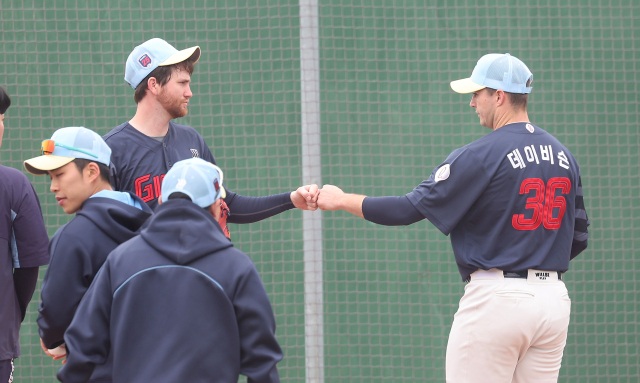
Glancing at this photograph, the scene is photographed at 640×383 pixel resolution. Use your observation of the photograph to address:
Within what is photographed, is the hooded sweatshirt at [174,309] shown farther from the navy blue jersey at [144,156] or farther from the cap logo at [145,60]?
the cap logo at [145,60]

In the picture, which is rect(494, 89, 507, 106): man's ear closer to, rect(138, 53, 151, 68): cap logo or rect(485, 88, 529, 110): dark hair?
rect(485, 88, 529, 110): dark hair

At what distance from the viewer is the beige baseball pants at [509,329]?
2.97 m

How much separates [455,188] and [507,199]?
0.24 meters

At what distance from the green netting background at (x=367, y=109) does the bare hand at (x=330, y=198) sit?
2.10 meters

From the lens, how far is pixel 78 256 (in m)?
2.26

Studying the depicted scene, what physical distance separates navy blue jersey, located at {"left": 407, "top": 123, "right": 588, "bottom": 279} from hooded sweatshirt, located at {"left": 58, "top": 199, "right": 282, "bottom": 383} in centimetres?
131

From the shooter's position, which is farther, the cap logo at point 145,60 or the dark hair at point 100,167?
the cap logo at point 145,60

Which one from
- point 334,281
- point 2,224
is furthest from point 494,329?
point 334,281

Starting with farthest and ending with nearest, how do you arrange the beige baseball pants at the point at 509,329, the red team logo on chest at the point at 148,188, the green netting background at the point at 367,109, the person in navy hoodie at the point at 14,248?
1. the green netting background at the point at 367,109
2. the red team logo on chest at the point at 148,188
3. the person in navy hoodie at the point at 14,248
4. the beige baseball pants at the point at 509,329

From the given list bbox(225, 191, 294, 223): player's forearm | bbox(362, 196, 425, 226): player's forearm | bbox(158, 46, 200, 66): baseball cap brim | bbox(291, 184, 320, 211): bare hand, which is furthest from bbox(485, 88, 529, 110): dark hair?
bbox(158, 46, 200, 66): baseball cap brim

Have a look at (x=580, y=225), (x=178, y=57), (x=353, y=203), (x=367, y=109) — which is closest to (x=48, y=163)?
(x=178, y=57)

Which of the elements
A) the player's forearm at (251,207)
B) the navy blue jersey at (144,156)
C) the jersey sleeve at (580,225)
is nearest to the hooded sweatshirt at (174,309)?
the navy blue jersey at (144,156)

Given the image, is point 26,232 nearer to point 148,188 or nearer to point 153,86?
point 148,188

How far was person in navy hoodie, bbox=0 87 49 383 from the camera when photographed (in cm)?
308
